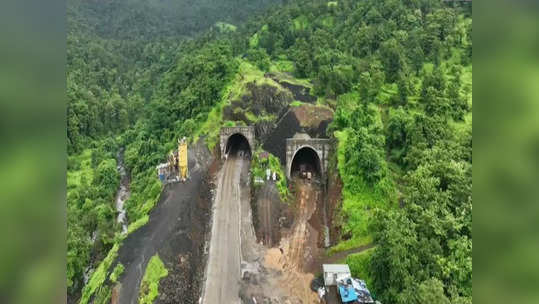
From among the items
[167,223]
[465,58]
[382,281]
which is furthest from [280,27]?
[382,281]

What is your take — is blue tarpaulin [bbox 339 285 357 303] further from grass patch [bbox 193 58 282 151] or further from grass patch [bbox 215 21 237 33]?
grass patch [bbox 215 21 237 33]

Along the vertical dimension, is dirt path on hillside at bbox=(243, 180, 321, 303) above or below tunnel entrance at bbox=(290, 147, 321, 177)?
below

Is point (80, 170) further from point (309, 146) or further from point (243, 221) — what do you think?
point (309, 146)

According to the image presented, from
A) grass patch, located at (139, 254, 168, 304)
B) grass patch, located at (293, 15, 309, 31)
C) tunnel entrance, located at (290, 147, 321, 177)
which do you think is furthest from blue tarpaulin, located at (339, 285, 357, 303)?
grass patch, located at (293, 15, 309, 31)

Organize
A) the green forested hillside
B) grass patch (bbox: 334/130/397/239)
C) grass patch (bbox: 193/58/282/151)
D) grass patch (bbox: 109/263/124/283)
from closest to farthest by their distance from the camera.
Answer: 1. the green forested hillside
2. grass patch (bbox: 109/263/124/283)
3. grass patch (bbox: 334/130/397/239)
4. grass patch (bbox: 193/58/282/151)

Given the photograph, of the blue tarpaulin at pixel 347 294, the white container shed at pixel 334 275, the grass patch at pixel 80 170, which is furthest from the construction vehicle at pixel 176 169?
the blue tarpaulin at pixel 347 294
